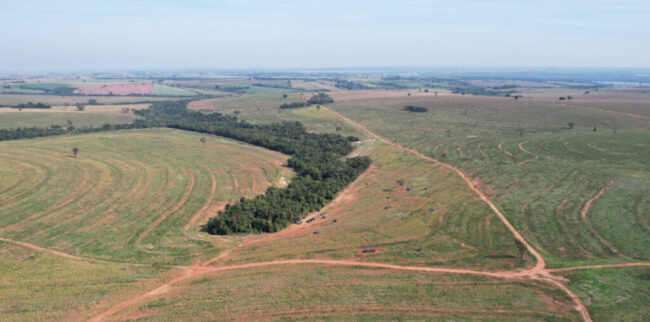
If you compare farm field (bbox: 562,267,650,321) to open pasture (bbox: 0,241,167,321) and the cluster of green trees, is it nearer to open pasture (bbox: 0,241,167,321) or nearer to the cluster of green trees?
the cluster of green trees

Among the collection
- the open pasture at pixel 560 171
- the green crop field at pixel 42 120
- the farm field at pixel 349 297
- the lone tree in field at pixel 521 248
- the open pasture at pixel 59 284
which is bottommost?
the farm field at pixel 349 297

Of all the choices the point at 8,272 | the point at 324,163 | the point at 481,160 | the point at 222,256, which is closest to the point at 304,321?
the point at 222,256

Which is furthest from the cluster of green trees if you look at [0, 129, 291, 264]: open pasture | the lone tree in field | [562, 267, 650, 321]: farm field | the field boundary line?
[562, 267, 650, 321]: farm field

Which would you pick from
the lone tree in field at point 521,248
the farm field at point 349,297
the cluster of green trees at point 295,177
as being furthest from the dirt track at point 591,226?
the cluster of green trees at point 295,177

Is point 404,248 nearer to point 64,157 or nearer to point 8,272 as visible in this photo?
point 8,272

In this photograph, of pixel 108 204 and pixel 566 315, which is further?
pixel 108 204

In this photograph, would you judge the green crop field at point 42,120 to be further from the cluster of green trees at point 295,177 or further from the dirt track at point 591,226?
the dirt track at point 591,226
